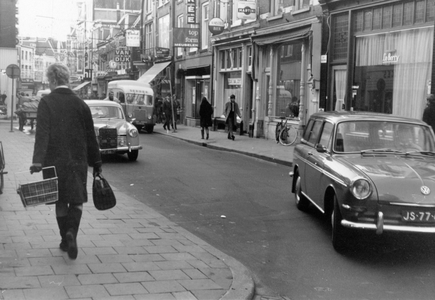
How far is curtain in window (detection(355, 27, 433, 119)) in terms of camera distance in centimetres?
1560

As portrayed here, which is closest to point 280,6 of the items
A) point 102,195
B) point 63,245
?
point 102,195

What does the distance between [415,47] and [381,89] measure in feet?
5.87

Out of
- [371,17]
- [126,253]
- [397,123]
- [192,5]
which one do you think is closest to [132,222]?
[126,253]

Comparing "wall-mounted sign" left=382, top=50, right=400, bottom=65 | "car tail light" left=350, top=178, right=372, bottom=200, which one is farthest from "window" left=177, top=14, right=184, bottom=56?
"car tail light" left=350, top=178, right=372, bottom=200

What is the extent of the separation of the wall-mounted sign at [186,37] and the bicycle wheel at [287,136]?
36.1 ft

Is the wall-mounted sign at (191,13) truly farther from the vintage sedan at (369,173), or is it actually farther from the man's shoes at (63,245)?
the man's shoes at (63,245)

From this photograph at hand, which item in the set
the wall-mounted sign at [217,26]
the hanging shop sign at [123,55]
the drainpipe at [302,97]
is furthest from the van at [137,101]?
the hanging shop sign at [123,55]

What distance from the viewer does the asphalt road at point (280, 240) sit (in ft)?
18.3

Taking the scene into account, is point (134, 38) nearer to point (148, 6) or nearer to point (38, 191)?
point (148, 6)

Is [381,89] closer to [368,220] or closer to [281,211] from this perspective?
[281,211]

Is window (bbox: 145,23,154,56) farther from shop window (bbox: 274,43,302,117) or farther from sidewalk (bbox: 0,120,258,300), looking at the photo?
sidewalk (bbox: 0,120,258,300)

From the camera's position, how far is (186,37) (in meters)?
31.5

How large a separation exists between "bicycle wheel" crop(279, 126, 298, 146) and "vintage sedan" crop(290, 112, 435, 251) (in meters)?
12.9

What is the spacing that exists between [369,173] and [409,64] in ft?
35.2
